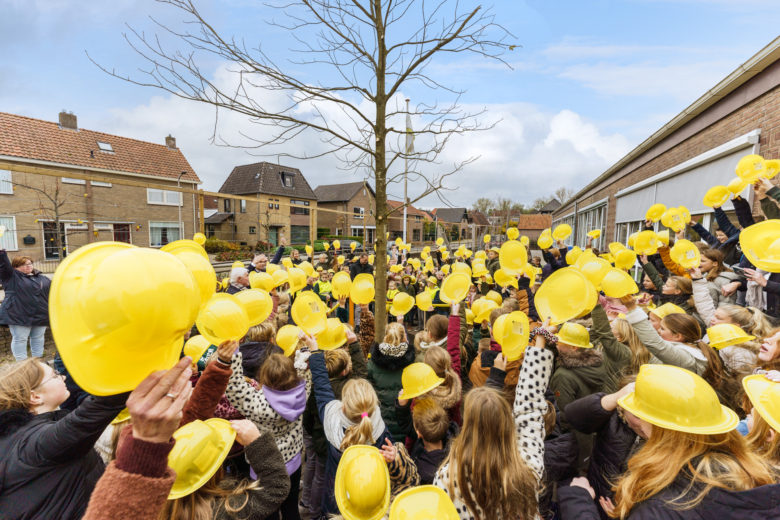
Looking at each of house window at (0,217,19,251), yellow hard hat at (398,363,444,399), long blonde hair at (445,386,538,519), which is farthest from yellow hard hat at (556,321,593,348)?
house window at (0,217,19,251)

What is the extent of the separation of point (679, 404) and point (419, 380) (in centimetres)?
142

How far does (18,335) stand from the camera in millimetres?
5270

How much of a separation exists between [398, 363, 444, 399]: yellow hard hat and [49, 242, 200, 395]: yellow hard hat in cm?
172

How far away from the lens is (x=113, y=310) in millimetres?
790

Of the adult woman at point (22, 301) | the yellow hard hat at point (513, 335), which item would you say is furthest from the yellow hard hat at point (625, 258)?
the adult woman at point (22, 301)

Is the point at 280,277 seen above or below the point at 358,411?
above

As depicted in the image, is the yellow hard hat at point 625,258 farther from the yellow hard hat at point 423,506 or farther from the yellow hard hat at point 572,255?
the yellow hard hat at point 423,506

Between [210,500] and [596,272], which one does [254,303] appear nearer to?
[210,500]

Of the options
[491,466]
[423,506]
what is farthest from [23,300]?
[491,466]

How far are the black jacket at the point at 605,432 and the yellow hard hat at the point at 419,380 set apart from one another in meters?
0.83

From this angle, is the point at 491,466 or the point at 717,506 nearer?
the point at 717,506

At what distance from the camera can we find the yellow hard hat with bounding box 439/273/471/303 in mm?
3646

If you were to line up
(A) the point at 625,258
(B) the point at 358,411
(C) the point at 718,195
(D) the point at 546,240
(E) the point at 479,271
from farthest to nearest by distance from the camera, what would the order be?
(E) the point at 479,271 < (D) the point at 546,240 < (C) the point at 718,195 < (A) the point at 625,258 < (B) the point at 358,411

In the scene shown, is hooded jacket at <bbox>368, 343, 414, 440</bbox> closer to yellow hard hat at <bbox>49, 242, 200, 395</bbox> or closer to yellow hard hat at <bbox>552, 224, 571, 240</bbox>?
yellow hard hat at <bbox>49, 242, 200, 395</bbox>
